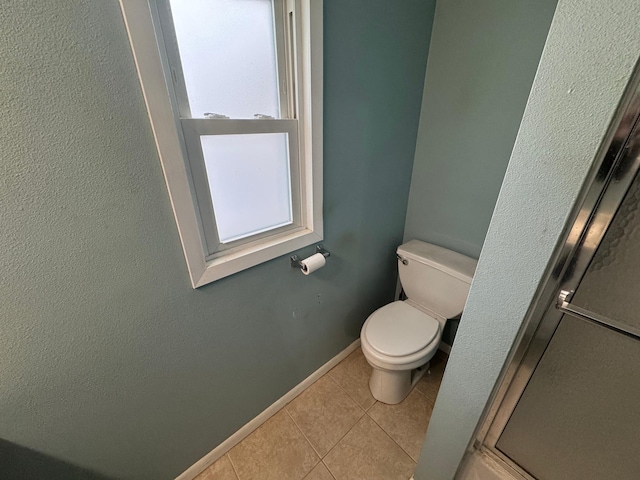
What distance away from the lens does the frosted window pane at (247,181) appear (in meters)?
0.87

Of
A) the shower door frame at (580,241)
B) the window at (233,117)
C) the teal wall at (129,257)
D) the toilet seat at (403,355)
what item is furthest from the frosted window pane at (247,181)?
the shower door frame at (580,241)

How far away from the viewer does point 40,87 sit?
0.52m

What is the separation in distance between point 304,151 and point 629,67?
32.8 inches

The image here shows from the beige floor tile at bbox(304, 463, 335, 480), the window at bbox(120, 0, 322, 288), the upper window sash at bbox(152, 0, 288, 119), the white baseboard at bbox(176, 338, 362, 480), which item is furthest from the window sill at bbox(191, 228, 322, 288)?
the beige floor tile at bbox(304, 463, 335, 480)

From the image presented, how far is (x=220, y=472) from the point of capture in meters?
1.17

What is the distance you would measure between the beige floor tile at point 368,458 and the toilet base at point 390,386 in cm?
16

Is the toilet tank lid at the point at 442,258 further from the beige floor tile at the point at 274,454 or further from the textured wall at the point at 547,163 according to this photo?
the beige floor tile at the point at 274,454

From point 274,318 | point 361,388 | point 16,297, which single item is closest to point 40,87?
point 16,297

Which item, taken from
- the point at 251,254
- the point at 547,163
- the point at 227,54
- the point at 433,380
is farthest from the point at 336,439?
the point at 227,54

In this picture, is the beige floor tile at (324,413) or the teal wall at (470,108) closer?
the teal wall at (470,108)

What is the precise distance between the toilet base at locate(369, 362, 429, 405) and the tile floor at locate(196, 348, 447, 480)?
0.13 ft

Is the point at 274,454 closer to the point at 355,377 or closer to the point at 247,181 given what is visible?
the point at 355,377

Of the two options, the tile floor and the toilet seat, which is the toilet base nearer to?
the tile floor

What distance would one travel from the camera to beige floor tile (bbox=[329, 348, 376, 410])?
147cm
